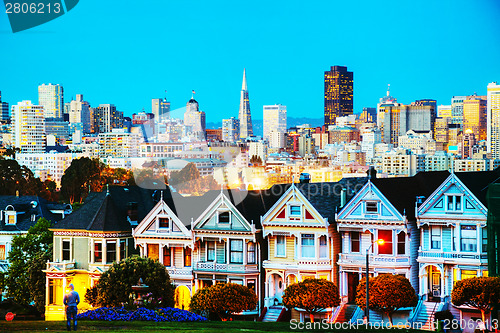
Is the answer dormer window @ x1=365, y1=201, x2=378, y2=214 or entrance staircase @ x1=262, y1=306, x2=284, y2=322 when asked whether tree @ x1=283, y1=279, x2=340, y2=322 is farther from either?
dormer window @ x1=365, y1=201, x2=378, y2=214

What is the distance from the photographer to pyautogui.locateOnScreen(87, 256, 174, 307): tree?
49750 mm

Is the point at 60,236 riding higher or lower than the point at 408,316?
higher

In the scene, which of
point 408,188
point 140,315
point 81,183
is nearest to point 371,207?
point 408,188

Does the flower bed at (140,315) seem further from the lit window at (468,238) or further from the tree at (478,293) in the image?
the lit window at (468,238)

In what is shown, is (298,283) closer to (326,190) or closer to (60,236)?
(326,190)

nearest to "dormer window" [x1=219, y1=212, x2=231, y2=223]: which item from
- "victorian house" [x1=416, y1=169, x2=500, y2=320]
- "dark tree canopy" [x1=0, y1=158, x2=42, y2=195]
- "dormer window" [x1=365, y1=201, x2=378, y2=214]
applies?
"dormer window" [x1=365, y1=201, x2=378, y2=214]

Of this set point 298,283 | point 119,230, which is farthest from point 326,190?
point 119,230

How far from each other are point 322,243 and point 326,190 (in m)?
3.80

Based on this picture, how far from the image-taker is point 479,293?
4322cm

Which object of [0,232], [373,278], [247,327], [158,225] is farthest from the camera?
[0,232]

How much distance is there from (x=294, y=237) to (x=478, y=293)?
11151 mm

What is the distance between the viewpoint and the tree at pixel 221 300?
158 ft

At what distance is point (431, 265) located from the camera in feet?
156

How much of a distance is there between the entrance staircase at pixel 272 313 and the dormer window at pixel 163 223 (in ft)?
25.6
